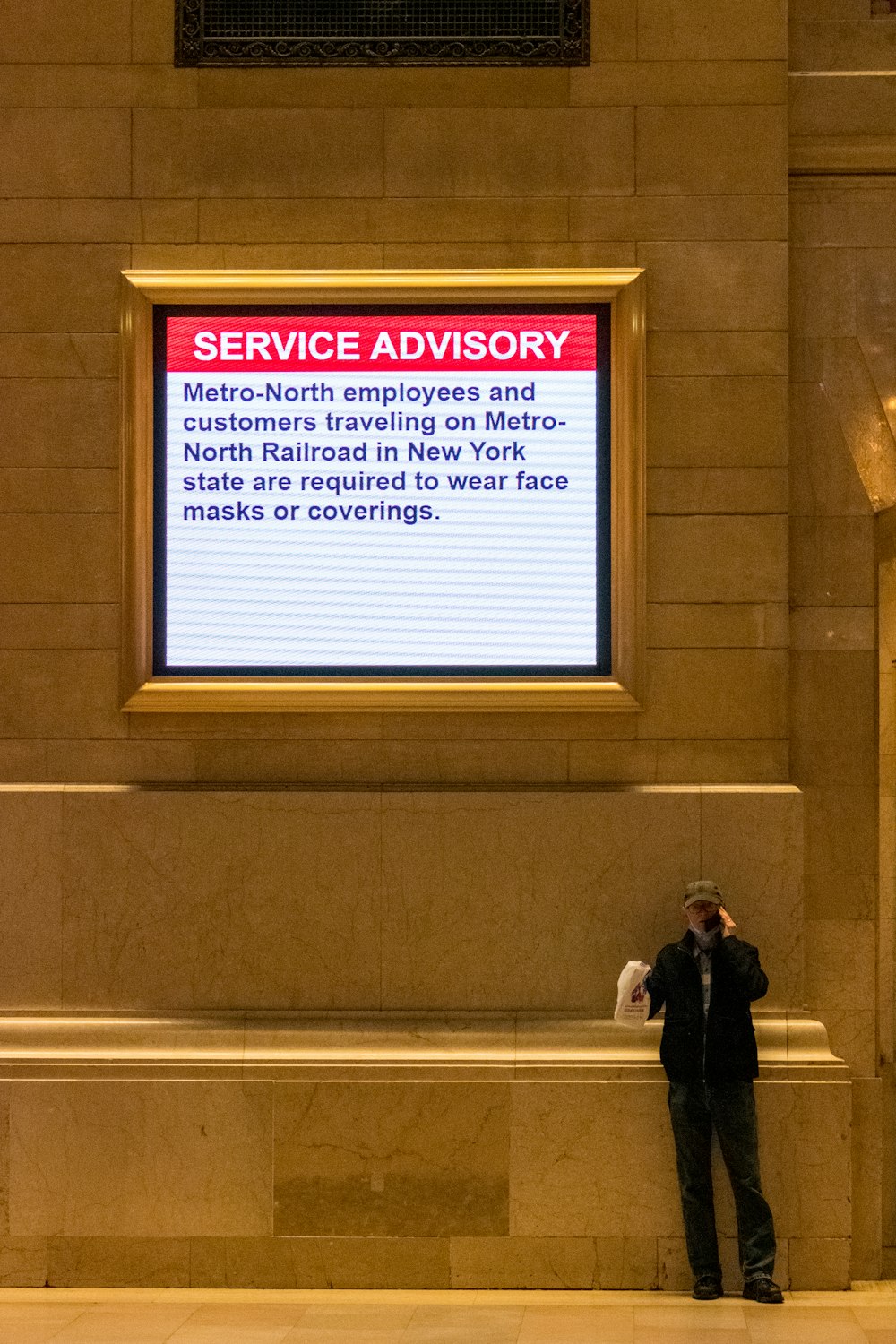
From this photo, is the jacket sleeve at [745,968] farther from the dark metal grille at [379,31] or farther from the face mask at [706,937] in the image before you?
the dark metal grille at [379,31]

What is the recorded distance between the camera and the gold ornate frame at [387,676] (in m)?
8.02

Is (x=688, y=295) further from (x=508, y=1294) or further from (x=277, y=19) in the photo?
(x=508, y=1294)

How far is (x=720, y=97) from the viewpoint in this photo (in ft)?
26.6

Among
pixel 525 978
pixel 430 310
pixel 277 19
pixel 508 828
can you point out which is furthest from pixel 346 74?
pixel 525 978

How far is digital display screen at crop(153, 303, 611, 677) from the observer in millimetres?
8164

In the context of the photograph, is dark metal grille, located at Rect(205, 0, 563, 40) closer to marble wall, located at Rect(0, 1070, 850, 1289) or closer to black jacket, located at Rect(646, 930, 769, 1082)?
black jacket, located at Rect(646, 930, 769, 1082)

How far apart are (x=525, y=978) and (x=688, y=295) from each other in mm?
3448

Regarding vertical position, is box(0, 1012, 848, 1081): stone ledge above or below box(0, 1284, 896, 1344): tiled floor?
above

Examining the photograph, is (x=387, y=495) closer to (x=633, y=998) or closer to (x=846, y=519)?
(x=846, y=519)

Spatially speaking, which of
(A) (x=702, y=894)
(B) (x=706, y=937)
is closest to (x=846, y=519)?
(A) (x=702, y=894)

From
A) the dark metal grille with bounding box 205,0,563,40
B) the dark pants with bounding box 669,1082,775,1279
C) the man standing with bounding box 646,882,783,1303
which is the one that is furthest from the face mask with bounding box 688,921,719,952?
the dark metal grille with bounding box 205,0,563,40

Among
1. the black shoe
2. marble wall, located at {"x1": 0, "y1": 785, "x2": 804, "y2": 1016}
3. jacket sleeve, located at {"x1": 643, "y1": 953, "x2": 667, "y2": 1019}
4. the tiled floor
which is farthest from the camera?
marble wall, located at {"x1": 0, "y1": 785, "x2": 804, "y2": 1016}

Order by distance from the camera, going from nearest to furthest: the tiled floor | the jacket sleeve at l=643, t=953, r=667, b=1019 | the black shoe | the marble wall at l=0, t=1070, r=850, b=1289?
the tiled floor
the black shoe
the jacket sleeve at l=643, t=953, r=667, b=1019
the marble wall at l=0, t=1070, r=850, b=1289

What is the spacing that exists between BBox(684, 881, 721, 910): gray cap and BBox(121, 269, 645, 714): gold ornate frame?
973mm
